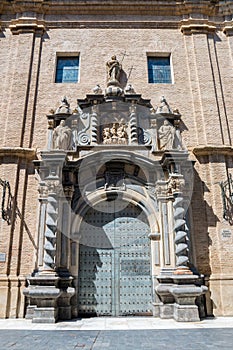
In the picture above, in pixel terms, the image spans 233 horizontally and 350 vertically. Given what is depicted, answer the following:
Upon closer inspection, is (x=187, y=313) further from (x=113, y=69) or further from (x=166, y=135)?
(x=113, y=69)

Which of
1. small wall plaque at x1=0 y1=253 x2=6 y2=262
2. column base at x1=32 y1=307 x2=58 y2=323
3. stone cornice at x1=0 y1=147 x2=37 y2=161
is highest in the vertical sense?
stone cornice at x1=0 y1=147 x2=37 y2=161

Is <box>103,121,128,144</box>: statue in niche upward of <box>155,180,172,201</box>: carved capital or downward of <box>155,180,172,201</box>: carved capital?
upward

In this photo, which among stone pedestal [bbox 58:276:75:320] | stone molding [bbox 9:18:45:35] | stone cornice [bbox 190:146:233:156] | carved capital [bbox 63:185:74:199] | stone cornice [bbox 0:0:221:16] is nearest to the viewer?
stone pedestal [bbox 58:276:75:320]

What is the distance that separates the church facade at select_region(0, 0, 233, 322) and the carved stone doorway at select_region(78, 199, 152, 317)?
3 centimetres

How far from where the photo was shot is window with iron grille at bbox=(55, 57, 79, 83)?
10898 millimetres

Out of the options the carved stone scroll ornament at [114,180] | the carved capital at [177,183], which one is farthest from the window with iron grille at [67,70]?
the carved capital at [177,183]

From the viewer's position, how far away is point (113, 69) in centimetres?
1042

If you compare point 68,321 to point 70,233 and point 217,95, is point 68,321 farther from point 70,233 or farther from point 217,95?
point 217,95

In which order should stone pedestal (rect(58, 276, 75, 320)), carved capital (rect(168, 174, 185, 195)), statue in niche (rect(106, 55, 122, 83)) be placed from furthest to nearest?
statue in niche (rect(106, 55, 122, 83))
carved capital (rect(168, 174, 185, 195))
stone pedestal (rect(58, 276, 75, 320))

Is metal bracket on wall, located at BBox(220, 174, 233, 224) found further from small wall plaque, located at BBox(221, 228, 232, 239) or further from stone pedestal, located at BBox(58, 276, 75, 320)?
stone pedestal, located at BBox(58, 276, 75, 320)

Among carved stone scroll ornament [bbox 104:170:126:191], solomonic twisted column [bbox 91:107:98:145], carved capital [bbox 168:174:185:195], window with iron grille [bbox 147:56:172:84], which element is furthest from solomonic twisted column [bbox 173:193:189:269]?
window with iron grille [bbox 147:56:172:84]

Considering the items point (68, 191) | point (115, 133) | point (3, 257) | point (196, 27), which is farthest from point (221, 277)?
point (196, 27)

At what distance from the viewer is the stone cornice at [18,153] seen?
30.2 feet

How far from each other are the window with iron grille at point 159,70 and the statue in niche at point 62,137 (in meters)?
3.76
